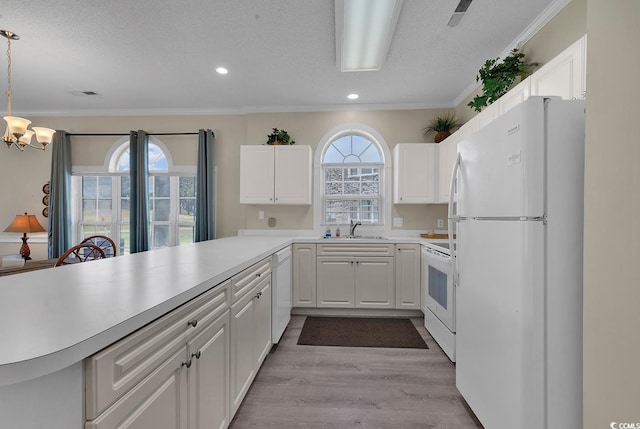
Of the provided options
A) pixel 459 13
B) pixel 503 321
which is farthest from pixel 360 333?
pixel 459 13

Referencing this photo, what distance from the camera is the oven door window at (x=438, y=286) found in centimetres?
261

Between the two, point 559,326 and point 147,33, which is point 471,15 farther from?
point 147,33

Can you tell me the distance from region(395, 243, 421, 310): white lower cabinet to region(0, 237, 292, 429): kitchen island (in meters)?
2.43

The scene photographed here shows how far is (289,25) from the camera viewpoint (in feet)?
7.58

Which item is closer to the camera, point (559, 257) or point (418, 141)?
point (559, 257)

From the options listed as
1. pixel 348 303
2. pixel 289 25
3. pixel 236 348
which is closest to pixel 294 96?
pixel 289 25

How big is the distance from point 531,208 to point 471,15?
1750 mm

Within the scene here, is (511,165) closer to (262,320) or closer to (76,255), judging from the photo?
(262,320)

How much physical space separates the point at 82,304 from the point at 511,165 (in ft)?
5.69

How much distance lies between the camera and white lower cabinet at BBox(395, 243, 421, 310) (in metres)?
3.41

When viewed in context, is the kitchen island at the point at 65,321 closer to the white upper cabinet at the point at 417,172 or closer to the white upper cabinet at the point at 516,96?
the white upper cabinet at the point at 516,96

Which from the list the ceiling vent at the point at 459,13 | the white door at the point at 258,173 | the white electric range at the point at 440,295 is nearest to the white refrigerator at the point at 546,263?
the white electric range at the point at 440,295

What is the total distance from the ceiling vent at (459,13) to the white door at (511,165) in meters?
1.11

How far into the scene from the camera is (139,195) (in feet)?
13.4
